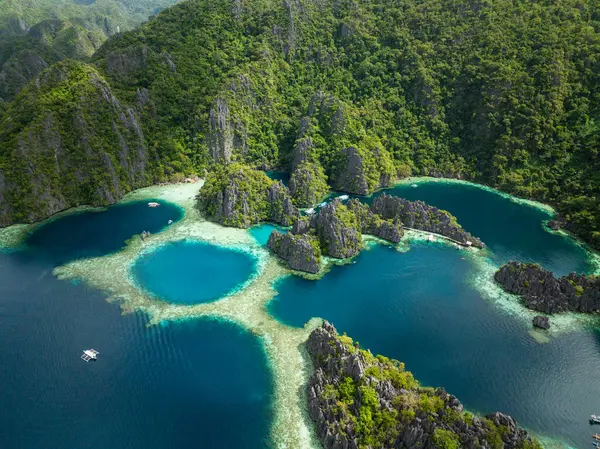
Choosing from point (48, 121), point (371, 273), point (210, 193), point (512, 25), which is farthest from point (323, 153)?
point (512, 25)

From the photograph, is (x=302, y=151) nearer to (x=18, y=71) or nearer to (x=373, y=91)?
(x=373, y=91)

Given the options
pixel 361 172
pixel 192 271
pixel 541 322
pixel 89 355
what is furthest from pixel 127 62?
pixel 541 322

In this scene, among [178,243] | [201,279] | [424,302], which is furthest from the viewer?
[178,243]

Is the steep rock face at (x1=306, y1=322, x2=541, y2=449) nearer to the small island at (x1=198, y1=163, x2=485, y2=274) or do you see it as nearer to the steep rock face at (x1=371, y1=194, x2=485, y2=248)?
the small island at (x1=198, y1=163, x2=485, y2=274)

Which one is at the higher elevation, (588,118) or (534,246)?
(588,118)

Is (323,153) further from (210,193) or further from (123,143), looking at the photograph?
(123,143)

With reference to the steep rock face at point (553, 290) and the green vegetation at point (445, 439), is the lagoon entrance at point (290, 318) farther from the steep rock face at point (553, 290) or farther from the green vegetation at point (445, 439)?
the green vegetation at point (445, 439)

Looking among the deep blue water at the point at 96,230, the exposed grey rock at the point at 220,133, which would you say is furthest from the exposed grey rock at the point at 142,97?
the deep blue water at the point at 96,230
